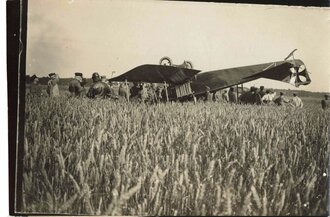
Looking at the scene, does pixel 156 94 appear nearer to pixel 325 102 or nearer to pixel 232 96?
pixel 232 96

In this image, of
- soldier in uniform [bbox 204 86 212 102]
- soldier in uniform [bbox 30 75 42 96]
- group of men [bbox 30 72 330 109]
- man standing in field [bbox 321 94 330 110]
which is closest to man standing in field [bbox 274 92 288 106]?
group of men [bbox 30 72 330 109]

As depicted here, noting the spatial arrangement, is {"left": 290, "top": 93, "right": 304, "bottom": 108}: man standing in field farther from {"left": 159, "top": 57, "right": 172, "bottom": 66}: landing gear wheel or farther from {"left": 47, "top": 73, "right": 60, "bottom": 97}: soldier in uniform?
{"left": 47, "top": 73, "right": 60, "bottom": 97}: soldier in uniform

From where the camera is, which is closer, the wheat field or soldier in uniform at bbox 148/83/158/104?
the wheat field

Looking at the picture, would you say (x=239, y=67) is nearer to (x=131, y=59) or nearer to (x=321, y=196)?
(x=131, y=59)

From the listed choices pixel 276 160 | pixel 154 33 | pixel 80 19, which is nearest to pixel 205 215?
pixel 276 160

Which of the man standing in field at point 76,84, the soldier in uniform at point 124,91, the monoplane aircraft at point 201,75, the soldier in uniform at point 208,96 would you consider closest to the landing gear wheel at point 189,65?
the monoplane aircraft at point 201,75

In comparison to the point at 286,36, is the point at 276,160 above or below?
below
